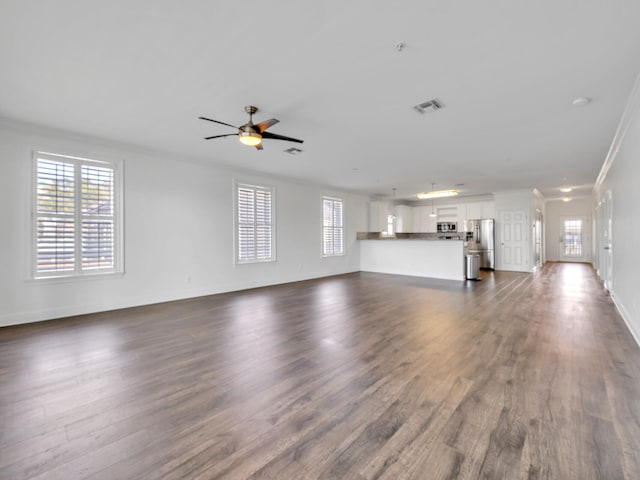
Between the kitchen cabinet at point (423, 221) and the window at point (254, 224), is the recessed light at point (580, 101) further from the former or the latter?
the kitchen cabinet at point (423, 221)

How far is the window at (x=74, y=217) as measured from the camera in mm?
4312

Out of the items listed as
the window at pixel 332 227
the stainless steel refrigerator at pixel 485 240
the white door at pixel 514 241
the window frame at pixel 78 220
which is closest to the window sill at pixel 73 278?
the window frame at pixel 78 220

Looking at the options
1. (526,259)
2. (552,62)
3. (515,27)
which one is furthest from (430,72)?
(526,259)

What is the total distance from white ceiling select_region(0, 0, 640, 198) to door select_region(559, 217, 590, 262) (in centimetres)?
924

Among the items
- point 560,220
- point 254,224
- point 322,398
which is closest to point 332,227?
point 254,224

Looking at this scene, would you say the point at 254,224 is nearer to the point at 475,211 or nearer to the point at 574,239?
the point at 475,211

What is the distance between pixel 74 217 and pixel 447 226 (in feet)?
37.0

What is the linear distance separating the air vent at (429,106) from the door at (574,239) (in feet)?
40.5

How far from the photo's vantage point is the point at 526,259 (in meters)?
9.47

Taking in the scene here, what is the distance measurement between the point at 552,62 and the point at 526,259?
8447mm

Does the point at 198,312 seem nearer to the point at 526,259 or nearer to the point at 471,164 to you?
the point at 471,164

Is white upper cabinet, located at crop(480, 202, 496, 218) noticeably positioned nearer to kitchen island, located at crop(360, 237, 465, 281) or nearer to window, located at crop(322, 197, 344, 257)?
kitchen island, located at crop(360, 237, 465, 281)

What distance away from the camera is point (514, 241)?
9750mm

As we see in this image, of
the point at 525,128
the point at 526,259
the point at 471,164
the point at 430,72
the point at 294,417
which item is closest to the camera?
the point at 294,417
